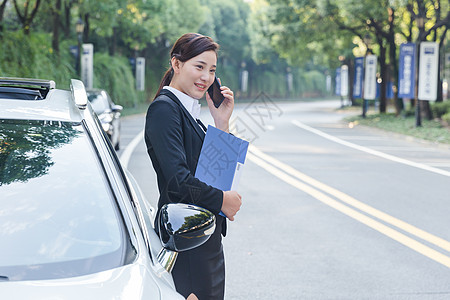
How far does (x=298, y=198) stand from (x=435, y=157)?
292 inches

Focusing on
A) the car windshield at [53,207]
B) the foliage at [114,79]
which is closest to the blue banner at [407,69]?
the foliage at [114,79]

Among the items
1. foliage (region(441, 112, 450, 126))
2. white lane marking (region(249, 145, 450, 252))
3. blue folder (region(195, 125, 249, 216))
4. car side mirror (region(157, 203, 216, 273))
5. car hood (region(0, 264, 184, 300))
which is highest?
blue folder (region(195, 125, 249, 216))

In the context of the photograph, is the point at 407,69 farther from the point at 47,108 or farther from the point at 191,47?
the point at 47,108

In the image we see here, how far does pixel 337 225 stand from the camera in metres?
7.89

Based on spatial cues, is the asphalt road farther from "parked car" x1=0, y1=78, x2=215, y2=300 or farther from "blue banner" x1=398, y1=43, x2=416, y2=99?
"blue banner" x1=398, y1=43, x2=416, y2=99

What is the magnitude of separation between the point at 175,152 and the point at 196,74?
442 mm

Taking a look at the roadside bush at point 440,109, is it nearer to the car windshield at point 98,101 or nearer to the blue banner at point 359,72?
the blue banner at point 359,72

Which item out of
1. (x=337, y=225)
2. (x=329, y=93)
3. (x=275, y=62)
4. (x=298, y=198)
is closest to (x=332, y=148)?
(x=298, y=198)

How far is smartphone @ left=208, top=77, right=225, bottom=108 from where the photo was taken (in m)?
3.15

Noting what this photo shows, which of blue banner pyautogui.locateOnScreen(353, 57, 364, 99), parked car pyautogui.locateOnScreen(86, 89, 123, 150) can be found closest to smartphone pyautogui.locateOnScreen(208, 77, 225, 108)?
parked car pyautogui.locateOnScreen(86, 89, 123, 150)

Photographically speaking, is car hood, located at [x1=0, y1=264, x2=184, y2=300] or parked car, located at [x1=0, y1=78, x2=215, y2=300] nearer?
car hood, located at [x1=0, y1=264, x2=184, y2=300]

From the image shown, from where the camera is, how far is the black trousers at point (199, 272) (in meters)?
2.93

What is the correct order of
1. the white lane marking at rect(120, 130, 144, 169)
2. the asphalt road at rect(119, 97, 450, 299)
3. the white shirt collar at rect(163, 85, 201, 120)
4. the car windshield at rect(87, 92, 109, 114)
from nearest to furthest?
the white shirt collar at rect(163, 85, 201, 120) < the asphalt road at rect(119, 97, 450, 299) < the white lane marking at rect(120, 130, 144, 169) < the car windshield at rect(87, 92, 109, 114)

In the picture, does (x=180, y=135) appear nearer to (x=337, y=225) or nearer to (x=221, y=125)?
(x=221, y=125)
